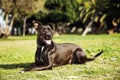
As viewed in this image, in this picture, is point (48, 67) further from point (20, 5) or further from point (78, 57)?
point (20, 5)

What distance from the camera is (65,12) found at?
76.8 m

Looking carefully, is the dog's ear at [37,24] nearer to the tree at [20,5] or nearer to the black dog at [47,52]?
the black dog at [47,52]

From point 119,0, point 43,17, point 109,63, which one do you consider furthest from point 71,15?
point 109,63

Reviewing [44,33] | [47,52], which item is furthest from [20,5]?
[44,33]

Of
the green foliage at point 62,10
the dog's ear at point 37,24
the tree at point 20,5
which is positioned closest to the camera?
the dog's ear at point 37,24

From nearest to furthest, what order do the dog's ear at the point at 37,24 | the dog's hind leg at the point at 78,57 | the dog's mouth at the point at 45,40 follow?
the dog's mouth at the point at 45,40 < the dog's ear at the point at 37,24 < the dog's hind leg at the point at 78,57

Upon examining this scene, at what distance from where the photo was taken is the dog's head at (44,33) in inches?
392

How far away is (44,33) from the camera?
9.98 metres

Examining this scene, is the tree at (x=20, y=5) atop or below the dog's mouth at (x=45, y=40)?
below

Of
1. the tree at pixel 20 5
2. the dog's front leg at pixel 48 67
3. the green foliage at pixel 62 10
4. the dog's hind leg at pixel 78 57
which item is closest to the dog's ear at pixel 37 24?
the dog's front leg at pixel 48 67

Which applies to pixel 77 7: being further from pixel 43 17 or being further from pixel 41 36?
pixel 41 36

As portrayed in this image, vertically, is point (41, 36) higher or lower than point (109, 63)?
higher

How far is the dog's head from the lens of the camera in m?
9.96

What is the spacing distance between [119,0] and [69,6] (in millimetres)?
26659
